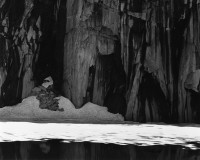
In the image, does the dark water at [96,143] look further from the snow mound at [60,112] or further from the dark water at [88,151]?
the snow mound at [60,112]

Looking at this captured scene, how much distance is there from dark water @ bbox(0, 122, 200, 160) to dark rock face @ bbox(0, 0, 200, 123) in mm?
2104

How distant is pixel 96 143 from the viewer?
635cm

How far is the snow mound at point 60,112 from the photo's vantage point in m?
10.6

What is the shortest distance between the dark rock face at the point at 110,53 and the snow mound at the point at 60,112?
266 millimetres

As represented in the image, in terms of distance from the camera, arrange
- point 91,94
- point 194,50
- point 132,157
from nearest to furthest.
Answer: point 132,157 → point 194,50 → point 91,94

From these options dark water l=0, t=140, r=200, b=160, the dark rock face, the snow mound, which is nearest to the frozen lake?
dark water l=0, t=140, r=200, b=160

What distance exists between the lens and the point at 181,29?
1041 cm

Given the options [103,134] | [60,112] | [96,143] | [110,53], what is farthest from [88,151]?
[110,53]

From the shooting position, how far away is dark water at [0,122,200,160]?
5.41m

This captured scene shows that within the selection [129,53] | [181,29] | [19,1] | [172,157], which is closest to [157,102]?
[129,53]

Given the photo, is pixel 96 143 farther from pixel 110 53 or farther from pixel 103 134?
pixel 110 53

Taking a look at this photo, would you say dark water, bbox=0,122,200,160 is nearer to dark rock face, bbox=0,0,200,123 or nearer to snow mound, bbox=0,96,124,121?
snow mound, bbox=0,96,124,121

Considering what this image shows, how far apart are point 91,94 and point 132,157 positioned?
5.78 meters

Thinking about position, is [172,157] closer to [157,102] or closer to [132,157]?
[132,157]
